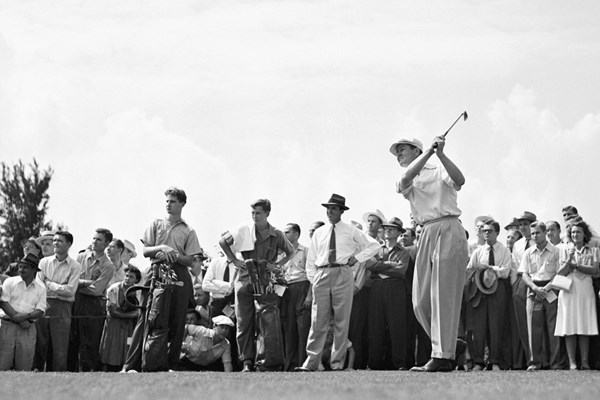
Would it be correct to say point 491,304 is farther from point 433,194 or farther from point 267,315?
point 433,194

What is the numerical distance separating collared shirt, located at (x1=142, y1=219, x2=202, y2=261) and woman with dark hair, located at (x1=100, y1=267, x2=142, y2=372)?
3070 mm

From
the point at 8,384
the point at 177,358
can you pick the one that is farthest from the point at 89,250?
the point at 8,384

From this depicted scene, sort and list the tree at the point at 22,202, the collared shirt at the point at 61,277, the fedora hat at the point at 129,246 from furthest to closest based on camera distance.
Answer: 1. the tree at the point at 22,202
2. the fedora hat at the point at 129,246
3. the collared shirt at the point at 61,277

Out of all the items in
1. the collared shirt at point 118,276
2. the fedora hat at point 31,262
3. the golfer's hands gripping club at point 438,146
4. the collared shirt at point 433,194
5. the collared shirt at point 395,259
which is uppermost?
the golfer's hands gripping club at point 438,146

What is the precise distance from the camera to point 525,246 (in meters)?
16.7

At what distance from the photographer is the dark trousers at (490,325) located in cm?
1609

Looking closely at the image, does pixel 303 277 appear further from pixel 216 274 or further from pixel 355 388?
pixel 355 388

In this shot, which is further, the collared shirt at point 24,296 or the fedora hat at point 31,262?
the fedora hat at point 31,262

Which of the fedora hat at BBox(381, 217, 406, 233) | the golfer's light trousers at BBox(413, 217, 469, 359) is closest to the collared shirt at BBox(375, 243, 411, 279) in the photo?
the fedora hat at BBox(381, 217, 406, 233)

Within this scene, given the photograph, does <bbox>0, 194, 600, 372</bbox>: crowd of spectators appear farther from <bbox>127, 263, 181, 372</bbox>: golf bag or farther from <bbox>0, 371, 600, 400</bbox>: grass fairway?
<bbox>0, 371, 600, 400</bbox>: grass fairway

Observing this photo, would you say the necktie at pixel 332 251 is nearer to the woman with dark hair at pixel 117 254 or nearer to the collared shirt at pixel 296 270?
the collared shirt at pixel 296 270

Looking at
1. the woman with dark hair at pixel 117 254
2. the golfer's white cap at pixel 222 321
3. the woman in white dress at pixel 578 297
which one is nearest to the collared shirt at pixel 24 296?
the woman with dark hair at pixel 117 254

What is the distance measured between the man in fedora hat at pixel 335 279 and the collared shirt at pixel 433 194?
400 centimetres

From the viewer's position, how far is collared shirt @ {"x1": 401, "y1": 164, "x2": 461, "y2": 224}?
34.3ft
